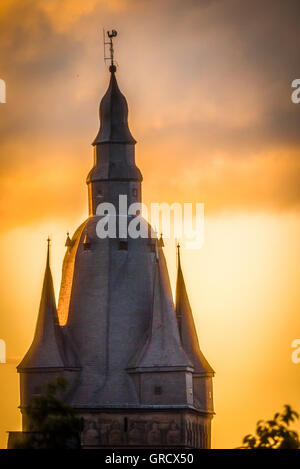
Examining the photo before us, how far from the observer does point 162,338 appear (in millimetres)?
193250

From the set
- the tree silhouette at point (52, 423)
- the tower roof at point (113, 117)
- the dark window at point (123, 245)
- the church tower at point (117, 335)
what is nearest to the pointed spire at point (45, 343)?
the church tower at point (117, 335)

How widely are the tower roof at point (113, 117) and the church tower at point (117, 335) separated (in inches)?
2.7

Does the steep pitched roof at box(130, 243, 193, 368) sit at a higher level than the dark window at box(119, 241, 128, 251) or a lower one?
lower

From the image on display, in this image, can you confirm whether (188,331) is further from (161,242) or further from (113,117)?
(113,117)

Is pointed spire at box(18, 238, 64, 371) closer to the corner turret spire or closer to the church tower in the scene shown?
the church tower

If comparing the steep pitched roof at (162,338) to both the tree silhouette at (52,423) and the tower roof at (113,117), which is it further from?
the tree silhouette at (52,423)

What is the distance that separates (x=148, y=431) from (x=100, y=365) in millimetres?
6171

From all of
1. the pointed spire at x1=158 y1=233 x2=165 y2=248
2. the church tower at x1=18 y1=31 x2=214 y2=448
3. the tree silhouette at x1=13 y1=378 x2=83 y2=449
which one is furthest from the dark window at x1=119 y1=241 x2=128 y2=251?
the tree silhouette at x1=13 y1=378 x2=83 y2=449

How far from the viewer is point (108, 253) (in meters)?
196

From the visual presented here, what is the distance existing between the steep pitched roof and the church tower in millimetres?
68

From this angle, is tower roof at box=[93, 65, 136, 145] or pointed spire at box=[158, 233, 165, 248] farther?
tower roof at box=[93, 65, 136, 145]

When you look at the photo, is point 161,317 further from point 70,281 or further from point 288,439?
point 288,439

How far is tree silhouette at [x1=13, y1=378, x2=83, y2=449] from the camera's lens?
156500 mm
